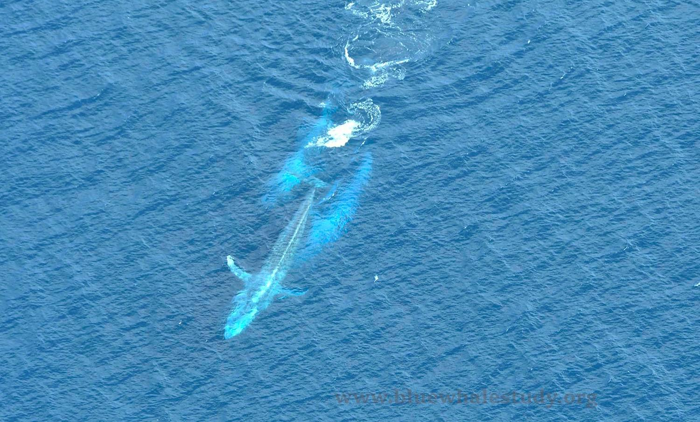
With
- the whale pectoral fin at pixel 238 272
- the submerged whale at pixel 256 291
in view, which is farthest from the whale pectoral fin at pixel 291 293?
the whale pectoral fin at pixel 238 272

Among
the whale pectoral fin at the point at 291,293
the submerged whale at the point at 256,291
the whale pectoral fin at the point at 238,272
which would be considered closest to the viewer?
the submerged whale at the point at 256,291

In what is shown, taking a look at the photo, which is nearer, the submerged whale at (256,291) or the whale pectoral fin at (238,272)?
the submerged whale at (256,291)

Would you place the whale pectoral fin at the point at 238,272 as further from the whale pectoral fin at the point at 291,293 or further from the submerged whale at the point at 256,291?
the whale pectoral fin at the point at 291,293

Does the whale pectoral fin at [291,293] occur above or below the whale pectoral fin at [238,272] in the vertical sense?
below

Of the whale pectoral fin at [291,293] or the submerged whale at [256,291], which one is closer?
the submerged whale at [256,291]

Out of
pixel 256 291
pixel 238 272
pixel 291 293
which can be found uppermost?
pixel 238 272

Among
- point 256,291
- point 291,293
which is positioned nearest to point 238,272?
point 256,291

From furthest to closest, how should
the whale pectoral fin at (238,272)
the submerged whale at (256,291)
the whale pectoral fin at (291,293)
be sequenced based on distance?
the whale pectoral fin at (238,272), the whale pectoral fin at (291,293), the submerged whale at (256,291)

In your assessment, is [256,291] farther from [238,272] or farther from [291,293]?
[291,293]

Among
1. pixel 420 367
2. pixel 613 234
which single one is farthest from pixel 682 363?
pixel 420 367

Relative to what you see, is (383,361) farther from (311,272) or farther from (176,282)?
(176,282)

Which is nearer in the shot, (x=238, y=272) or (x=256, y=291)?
(x=256, y=291)
